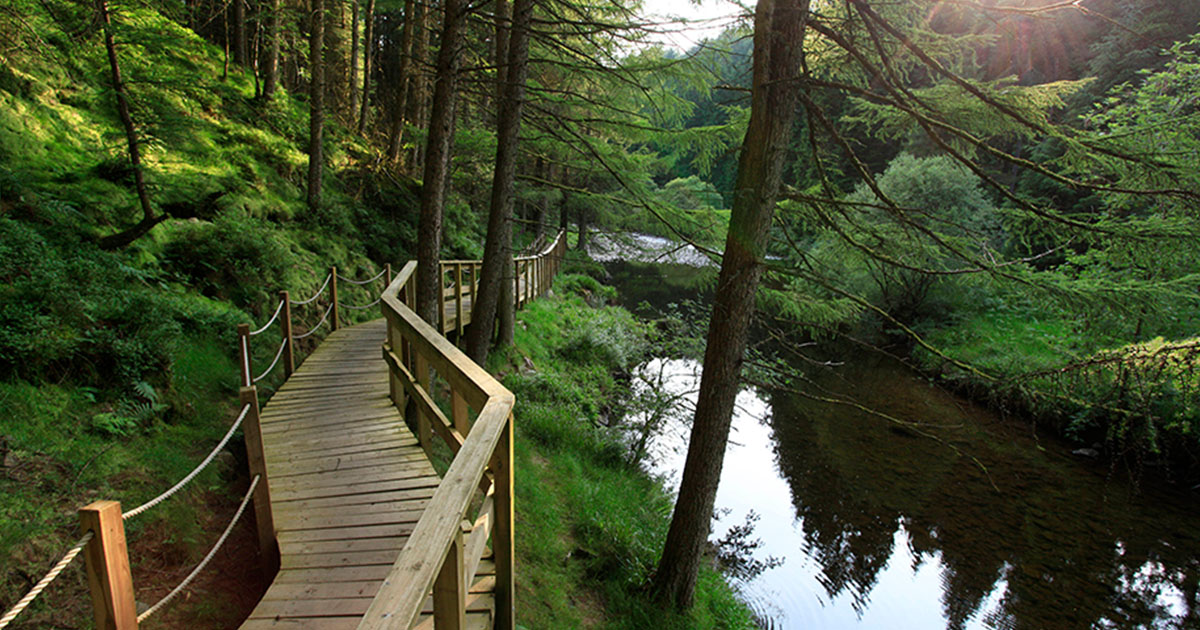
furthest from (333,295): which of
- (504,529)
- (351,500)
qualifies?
Answer: (504,529)

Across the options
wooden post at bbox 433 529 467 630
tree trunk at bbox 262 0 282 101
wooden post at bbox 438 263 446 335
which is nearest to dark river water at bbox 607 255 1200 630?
wooden post at bbox 438 263 446 335

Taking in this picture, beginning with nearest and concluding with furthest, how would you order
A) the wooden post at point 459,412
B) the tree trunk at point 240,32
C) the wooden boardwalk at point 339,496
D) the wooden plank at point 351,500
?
the wooden boardwalk at point 339,496, the wooden post at point 459,412, the wooden plank at point 351,500, the tree trunk at point 240,32

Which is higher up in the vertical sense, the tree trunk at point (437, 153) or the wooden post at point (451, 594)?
the tree trunk at point (437, 153)

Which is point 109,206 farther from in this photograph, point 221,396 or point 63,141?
point 221,396

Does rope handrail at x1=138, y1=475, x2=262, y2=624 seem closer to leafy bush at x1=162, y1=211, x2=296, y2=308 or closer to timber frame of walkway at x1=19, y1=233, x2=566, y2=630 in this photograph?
timber frame of walkway at x1=19, y1=233, x2=566, y2=630

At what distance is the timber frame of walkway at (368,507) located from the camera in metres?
1.73

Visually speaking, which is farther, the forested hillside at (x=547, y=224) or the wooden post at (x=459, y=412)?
the forested hillside at (x=547, y=224)

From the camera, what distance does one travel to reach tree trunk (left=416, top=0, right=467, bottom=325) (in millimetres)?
5789

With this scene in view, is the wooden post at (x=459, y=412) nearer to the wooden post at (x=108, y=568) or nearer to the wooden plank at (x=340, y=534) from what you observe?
the wooden plank at (x=340, y=534)

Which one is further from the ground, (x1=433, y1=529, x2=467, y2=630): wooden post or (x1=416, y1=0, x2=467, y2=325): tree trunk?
(x1=416, y1=0, x2=467, y2=325): tree trunk

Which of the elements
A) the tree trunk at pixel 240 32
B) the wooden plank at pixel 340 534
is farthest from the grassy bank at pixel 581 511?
the tree trunk at pixel 240 32

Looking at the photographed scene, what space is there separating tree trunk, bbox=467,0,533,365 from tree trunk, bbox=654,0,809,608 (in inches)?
136

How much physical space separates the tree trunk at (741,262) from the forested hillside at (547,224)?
3 centimetres

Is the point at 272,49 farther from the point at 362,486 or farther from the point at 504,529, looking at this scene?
the point at 504,529
